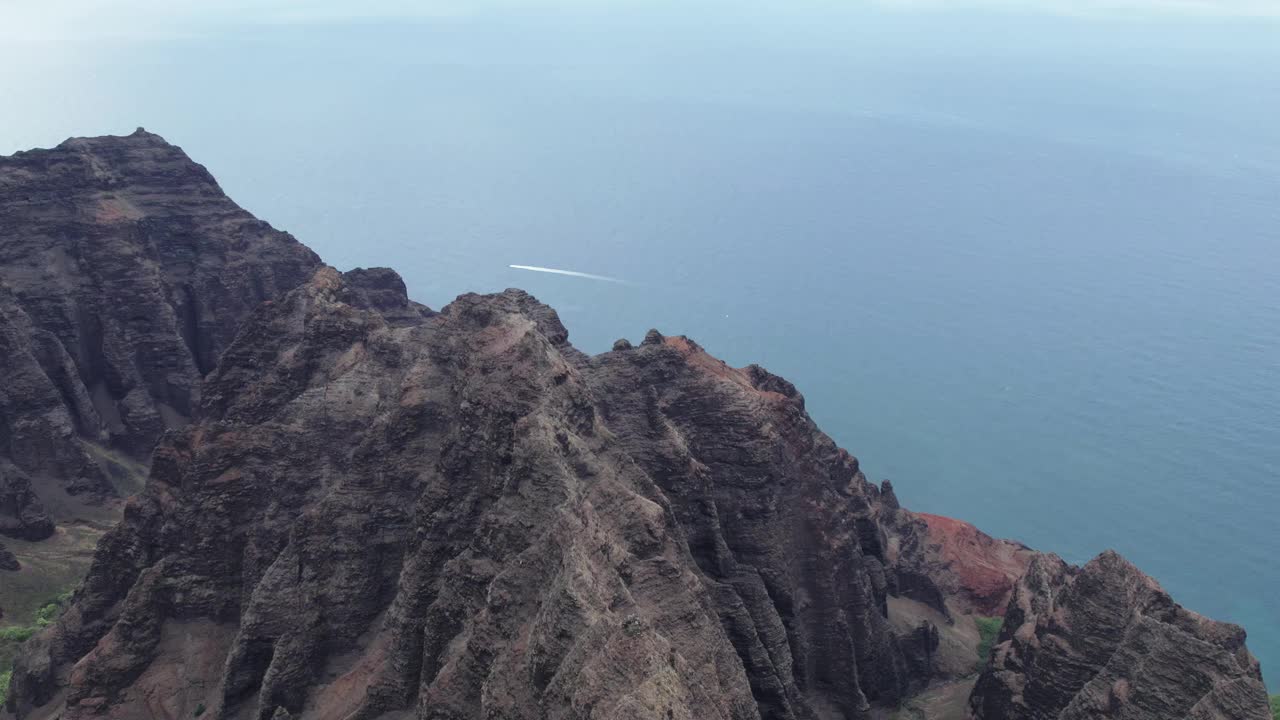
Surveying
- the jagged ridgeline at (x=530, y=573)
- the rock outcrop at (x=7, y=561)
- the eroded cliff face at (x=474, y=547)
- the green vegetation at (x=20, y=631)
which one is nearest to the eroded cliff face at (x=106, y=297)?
the rock outcrop at (x=7, y=561)

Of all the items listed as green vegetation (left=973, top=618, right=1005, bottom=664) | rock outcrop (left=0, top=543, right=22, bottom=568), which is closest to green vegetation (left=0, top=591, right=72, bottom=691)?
rock outcrop (left=0, top=543, right=22, bottom=568)

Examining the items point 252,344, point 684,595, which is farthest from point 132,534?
point 684,595

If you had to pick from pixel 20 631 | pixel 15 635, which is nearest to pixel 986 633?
pixel 20 631

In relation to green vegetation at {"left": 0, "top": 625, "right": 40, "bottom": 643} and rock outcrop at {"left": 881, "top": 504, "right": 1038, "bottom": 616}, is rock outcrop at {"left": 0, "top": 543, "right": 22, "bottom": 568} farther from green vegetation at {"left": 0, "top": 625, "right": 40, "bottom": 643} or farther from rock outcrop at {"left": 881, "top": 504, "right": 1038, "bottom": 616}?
rock outcrop at {"left": 881, "top": 504, "right": 1038, "bottom": 616}

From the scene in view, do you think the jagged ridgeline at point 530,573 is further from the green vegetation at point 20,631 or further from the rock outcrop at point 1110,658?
the green vegetation at point 20,631

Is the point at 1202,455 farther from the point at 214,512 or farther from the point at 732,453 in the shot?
the point at 214,512

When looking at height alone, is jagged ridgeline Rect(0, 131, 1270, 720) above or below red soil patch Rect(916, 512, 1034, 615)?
above
